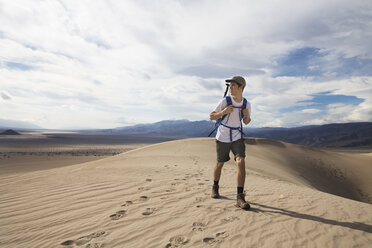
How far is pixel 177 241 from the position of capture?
242 cm

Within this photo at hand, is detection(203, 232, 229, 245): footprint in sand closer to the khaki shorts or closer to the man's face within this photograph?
the khaki shorts

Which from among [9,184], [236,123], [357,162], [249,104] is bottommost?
[357,162]

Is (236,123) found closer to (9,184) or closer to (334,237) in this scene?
(334,237)

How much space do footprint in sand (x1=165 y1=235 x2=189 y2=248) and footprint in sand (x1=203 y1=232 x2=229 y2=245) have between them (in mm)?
254

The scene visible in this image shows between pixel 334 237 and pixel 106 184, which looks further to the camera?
pixel 106 184

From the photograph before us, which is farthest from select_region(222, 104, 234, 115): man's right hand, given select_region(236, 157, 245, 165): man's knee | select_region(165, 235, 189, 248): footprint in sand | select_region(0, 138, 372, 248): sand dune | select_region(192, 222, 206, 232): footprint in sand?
select_region(165, 235, 189, 248): footprint in sand

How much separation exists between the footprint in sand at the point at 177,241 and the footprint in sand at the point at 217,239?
0.83 ft

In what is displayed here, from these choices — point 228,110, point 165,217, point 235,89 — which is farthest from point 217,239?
point 235,89

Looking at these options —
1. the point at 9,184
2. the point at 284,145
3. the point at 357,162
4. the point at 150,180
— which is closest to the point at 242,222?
the point at 150,180

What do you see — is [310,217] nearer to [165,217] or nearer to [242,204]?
[242,204]

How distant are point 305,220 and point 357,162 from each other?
20734 mm

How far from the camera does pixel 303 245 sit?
2355mm

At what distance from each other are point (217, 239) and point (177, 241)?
517mm

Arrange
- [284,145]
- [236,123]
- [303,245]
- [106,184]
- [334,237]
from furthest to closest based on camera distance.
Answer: [284,145] < [106,184] < [236,123] < [334,237] < [303,245]
